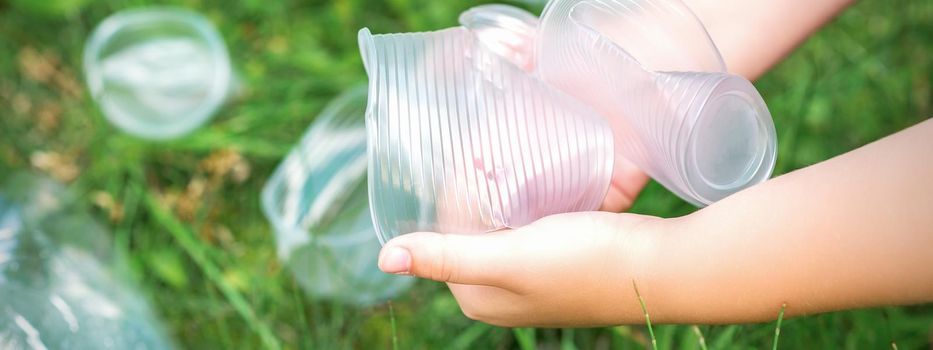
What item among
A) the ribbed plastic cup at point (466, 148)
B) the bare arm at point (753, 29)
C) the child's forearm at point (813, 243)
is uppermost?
the bare arm at point (753, 29)

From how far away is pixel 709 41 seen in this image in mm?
1042

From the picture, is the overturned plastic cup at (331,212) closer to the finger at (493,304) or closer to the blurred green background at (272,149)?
the blurred green background at (272,149)

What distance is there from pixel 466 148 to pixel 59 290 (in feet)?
2.53

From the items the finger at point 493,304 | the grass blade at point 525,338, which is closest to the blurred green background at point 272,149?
the grass blade at point 525,338

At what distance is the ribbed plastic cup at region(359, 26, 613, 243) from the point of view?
94 cm

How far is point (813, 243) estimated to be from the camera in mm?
844

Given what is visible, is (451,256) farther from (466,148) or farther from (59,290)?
(59,290)

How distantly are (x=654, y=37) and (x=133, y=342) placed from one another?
2.72ft

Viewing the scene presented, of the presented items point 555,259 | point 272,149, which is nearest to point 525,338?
point 555,259

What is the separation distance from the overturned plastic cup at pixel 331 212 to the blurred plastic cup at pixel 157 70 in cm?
22

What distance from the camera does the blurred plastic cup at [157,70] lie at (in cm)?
184

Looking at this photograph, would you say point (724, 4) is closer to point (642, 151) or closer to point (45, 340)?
point (642, 151)

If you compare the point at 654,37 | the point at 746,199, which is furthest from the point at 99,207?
the point at 746,199

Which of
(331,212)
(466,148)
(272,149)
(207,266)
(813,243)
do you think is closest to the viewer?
(813,243)
